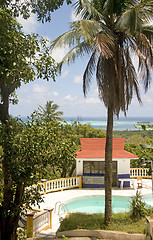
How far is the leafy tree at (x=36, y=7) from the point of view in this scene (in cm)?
507

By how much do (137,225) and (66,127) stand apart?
167 inches

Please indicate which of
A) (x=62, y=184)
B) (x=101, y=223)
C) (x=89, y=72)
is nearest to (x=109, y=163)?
(x=101, y=223)

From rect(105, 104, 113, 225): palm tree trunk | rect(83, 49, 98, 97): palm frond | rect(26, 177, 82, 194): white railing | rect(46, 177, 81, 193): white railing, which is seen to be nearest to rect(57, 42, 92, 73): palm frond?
rect(83, 49, 98, 97): palm frond

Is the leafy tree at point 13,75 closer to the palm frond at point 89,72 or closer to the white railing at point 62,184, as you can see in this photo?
the palm frond at point 89,72

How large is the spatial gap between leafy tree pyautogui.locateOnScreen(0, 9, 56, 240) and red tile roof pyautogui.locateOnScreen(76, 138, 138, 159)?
959 centimetres

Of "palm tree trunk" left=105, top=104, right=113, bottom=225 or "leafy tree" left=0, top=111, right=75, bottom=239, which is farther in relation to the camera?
"palm tree trunk" left=105, top=104, right=113, bottom=225

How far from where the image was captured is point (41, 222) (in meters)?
8.09

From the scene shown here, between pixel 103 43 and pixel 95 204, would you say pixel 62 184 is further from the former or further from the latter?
pixel 103 43

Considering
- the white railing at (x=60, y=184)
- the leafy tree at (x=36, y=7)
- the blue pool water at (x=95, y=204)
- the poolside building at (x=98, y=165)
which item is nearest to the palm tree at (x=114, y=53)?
the leafy tree at (x=36, y=7)

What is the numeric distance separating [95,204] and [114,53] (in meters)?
7.66

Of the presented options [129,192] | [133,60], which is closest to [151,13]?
[133,60]

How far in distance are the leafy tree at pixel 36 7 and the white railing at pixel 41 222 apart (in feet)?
20.0

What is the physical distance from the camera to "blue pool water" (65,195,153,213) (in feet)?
36.4

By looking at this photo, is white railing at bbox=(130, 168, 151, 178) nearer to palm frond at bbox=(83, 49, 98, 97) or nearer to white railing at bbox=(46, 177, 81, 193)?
white railing at bbox=(46, 177, 81, 193)
